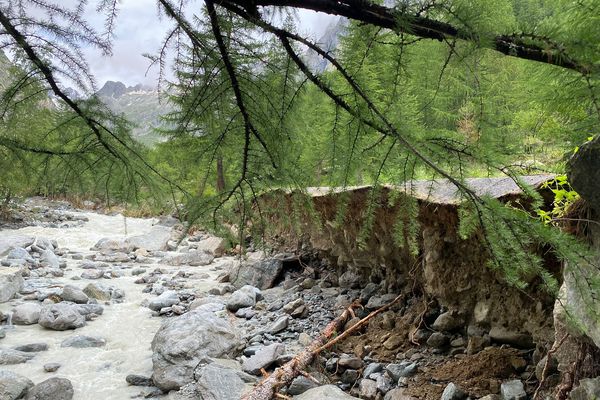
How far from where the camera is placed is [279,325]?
597 centimetres

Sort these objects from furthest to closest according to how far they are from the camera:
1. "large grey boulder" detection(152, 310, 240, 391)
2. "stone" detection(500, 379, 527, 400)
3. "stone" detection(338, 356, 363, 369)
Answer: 1. "large grey boulder" detection(152, 310, 240, 391)
2. "stone" detection(338, 356, 363, 369)
3. "stone" detection(500, 379, 527, 400)

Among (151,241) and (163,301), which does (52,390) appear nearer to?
(163,301)

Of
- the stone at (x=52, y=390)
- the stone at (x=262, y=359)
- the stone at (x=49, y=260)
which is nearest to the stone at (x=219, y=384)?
the stone at (x=262, y=359)

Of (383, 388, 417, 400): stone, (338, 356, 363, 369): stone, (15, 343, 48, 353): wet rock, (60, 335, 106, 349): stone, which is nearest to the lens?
(383, 388, 417, 400): stone

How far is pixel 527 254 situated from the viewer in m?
1.51

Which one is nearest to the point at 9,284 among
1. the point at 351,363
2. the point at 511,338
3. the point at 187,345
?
the point at 187,345

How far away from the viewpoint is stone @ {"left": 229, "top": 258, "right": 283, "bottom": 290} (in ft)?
27.7

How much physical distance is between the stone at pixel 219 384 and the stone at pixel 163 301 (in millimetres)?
3608

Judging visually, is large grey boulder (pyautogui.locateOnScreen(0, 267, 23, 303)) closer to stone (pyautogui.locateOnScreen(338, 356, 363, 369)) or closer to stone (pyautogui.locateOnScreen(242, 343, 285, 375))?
stone (pyautogui.locateOnScreen(242, 343, 285, 375))

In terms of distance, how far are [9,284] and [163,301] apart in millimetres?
2893

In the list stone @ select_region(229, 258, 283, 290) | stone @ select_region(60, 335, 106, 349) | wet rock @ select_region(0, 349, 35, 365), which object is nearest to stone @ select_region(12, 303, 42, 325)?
stone @ select_region(60, 335, 106, 349)

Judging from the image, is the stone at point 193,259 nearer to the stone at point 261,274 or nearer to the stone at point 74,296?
the stone at point 261,274

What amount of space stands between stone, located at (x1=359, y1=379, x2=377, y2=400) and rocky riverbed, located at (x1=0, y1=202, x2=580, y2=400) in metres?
0.01

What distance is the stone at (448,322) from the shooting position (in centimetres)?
426
